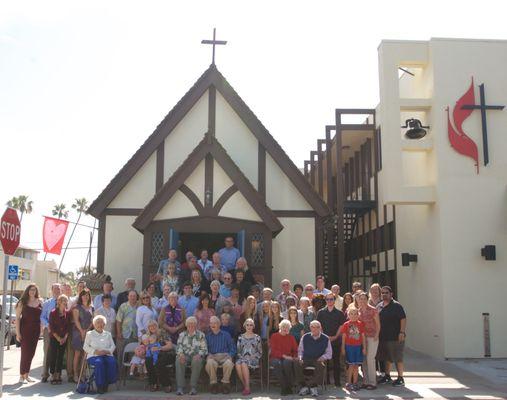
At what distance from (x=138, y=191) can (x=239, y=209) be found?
3.06 metres

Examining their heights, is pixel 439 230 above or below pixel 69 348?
above

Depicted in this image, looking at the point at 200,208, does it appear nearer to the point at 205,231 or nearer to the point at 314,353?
the point at 205,231

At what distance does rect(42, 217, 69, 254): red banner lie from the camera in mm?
19328

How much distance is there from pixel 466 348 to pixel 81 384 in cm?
901

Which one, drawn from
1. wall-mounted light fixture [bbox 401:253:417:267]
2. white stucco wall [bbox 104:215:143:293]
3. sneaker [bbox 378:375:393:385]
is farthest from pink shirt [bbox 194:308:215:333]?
wall-mounted light fixture [bbox 401:253:417:267]

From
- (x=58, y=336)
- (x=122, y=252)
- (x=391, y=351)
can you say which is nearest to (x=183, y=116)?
(x=122, y=252)

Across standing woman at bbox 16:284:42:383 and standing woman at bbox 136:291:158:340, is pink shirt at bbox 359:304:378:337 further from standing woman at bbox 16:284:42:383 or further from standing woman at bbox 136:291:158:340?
standing woman at bbox 16:284:42:383

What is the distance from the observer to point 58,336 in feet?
33.1

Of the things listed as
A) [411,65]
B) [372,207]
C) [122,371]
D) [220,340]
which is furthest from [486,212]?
[122,371]

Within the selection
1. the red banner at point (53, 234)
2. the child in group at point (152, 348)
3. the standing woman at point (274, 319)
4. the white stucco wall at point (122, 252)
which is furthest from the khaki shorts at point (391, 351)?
the red banner at point (53, 234)

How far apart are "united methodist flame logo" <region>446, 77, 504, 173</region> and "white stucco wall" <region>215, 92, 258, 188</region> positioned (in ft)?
16.3

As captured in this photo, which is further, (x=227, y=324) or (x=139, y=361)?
(x=227, y=324)

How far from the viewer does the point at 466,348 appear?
13766 mm

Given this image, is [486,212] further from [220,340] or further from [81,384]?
[81,384]
